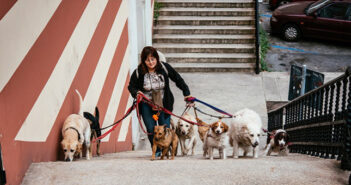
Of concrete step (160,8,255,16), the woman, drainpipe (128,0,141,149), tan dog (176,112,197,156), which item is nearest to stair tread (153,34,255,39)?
concrete step (160,8,255,16)

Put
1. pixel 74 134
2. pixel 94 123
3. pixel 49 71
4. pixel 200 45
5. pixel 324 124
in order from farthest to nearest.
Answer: pixel 200 45, pixel 94 123, pixel 324 124, pixel 74 134, pixel 49 71

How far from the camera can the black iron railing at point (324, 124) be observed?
4617 millimetres

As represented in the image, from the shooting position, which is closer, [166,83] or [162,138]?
[162,138]

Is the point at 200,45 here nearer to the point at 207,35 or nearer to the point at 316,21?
the point at 207,35

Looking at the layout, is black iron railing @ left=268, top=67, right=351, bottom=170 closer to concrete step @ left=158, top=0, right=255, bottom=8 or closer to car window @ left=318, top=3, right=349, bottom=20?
concrete step @ left=158, top=0, right=255, bottom=8

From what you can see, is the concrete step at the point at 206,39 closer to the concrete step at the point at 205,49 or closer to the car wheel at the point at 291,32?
the concrete step at the point at 205,49

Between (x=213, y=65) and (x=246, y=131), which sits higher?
(x=213, y=65)

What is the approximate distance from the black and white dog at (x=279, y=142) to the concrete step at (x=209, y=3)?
31.3ft

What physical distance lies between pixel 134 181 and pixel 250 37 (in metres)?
12.8

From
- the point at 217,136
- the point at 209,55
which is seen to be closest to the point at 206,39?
the point at 209,55

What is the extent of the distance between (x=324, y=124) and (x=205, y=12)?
36.8 feet

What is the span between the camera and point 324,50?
56.1 feet

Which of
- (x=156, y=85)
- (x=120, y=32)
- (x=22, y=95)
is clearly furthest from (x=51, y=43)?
(x=120, y=32)

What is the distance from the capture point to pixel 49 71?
4953mm
